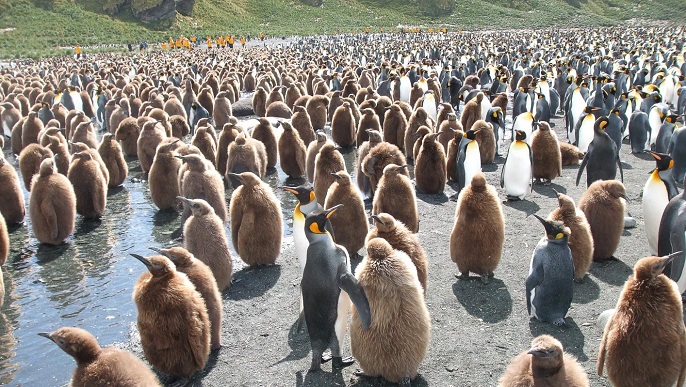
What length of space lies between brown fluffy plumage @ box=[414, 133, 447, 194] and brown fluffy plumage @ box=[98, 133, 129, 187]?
5.17 meters

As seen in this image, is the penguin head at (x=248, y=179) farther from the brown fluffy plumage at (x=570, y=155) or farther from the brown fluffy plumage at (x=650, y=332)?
the brown fluffy plumage at (x=570, y=155)

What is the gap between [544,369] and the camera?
122 inches

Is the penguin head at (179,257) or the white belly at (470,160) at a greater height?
the white belly at (470,160)

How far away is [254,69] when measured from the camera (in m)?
25.9

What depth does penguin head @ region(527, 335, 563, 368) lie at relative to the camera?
118 inches

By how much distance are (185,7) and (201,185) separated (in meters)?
63.1

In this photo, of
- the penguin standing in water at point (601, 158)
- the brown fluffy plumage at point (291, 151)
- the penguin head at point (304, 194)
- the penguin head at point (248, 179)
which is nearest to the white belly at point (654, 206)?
the penguin standing in water at point (601, 158)

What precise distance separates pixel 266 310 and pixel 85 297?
210cm

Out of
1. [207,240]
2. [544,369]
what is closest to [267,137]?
[207,240]

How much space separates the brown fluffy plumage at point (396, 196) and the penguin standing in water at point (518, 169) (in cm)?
281

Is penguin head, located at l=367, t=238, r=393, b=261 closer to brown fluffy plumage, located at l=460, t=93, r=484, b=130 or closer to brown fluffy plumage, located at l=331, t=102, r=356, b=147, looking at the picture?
brown fluffy plumage, located at l=331, t=102, r=356, b=147

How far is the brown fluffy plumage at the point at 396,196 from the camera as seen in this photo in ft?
20.6

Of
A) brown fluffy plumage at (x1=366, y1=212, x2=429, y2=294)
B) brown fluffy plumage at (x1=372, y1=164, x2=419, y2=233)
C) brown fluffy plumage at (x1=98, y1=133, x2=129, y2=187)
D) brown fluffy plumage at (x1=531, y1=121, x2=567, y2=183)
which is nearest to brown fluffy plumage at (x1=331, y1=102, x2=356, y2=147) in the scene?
brown fluffy plumage at (x1=531, y1=121, x2=567, y2=183)

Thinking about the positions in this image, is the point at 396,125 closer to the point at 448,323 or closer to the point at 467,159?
the point at 467,159
